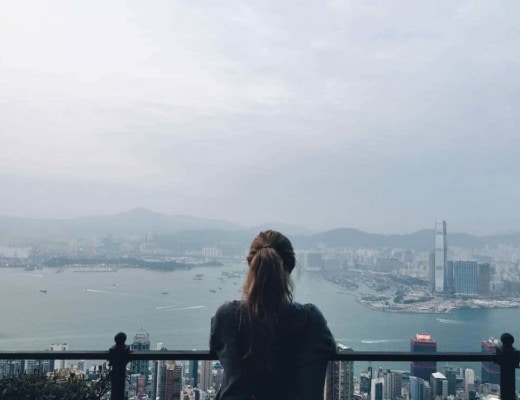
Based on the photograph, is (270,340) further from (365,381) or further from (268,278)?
(365,381)

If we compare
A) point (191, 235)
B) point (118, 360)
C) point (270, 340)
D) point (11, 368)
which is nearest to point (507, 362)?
point (270, 340)

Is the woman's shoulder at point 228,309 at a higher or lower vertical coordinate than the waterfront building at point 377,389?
higher

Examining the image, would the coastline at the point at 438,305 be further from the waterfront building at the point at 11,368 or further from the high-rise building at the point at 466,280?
the waterfront building at the point at 11,368

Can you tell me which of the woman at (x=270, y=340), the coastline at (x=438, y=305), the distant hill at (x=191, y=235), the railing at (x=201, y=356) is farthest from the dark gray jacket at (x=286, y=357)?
the distant hill at (x=191, y=235)

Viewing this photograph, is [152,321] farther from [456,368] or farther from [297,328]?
[297,328]

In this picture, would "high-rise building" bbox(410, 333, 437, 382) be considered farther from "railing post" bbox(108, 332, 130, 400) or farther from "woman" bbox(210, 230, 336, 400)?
"railing post" bbox(108, 332, 130, 400)

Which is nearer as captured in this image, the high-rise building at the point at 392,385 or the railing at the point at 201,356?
the railing at the point at 201,356
